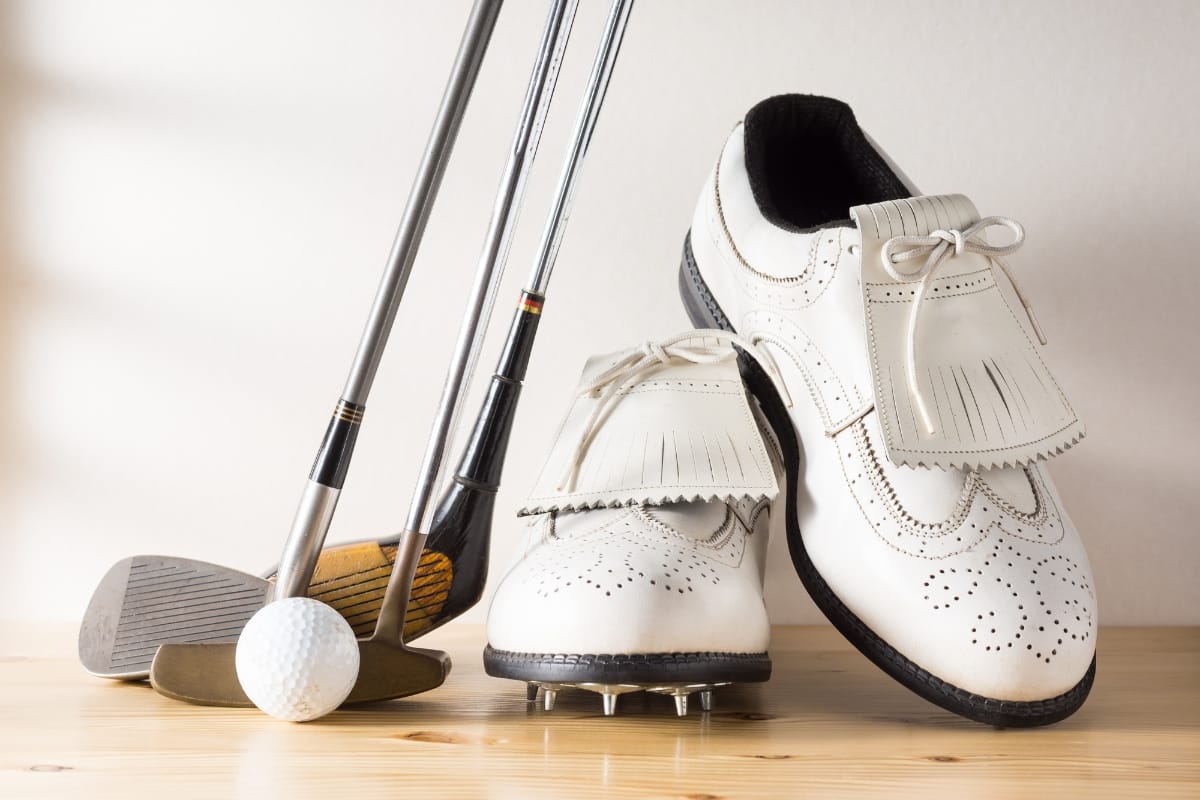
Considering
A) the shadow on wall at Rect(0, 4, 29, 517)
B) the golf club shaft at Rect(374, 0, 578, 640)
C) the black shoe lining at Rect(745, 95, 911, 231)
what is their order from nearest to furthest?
the golf club shaft at Rect(374, 0, 578, 640)
the black shoe lining at Rect(745, 95, 911, 231)
the shadow on wall at Rect(0, 4, 29, 517)

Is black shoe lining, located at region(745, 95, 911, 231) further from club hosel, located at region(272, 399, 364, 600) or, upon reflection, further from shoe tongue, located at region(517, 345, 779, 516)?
→ club hosel, located at region(272, 399, 364, 600)

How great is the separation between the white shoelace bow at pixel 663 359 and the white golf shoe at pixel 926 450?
0.01 m

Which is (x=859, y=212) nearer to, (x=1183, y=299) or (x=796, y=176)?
(x=796, y=176)

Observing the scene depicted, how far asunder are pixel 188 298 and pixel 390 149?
0.31 metres

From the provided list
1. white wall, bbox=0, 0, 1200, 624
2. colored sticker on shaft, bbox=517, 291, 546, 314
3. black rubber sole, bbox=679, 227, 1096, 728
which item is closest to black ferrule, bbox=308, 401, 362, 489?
colored sticker on shaft, bbox=517, 291, 546, 314

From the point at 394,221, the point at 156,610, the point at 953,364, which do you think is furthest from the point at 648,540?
the point at 394,221

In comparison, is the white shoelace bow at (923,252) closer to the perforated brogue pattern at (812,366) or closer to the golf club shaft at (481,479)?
the perforated brogue pattern at (812,366)

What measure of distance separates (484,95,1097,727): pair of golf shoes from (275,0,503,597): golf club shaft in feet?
0.48

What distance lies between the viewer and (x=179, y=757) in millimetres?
553

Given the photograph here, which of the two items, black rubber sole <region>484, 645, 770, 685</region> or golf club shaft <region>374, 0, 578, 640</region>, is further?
golf club shaft <region>374, 0, 578, 640</region>

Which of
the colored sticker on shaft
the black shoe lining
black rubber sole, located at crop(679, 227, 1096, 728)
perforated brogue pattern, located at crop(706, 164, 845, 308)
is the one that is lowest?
black rubber sole, located at crop(679, 227, 1096, 728)

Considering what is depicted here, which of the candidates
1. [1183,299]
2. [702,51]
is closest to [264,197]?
[702,51]

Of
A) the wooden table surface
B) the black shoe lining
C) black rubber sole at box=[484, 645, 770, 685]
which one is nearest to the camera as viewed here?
the wooden table surface

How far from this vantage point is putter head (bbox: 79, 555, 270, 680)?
737mm
